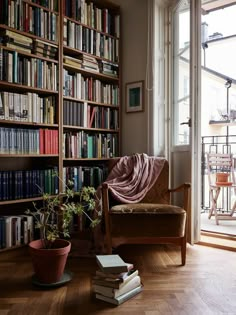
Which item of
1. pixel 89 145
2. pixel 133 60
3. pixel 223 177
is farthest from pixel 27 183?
pixel 223 177

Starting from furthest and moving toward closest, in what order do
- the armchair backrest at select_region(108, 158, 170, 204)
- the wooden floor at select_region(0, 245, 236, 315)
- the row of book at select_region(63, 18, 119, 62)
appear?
the row of book at select_region(63, 18, 119, 62), the armchair backrest at select_region(108, 158, 170, 204), the wooden floor at select_region(0, 245, 236, 315)

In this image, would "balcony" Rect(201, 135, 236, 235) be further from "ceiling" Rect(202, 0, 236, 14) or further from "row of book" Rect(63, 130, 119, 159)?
"ceiling" Rect(202, 0, 236, 14)

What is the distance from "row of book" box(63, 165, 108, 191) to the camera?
322 centimetres

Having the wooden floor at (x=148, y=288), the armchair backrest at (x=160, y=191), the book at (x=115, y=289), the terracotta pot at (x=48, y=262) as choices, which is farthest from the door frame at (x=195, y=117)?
the terracotta pot at (x=48, y=262)

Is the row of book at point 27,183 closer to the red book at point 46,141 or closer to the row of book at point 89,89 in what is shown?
the red book at point 46,141

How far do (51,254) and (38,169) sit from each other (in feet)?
4.00

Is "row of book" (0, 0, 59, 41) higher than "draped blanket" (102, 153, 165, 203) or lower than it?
higher

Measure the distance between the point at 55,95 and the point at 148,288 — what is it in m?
1.94

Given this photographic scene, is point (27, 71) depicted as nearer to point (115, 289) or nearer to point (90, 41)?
point (90, 41)

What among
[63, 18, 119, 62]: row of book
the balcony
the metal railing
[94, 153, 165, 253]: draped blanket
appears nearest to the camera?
[94, 153, 165, 253]: draped blanket

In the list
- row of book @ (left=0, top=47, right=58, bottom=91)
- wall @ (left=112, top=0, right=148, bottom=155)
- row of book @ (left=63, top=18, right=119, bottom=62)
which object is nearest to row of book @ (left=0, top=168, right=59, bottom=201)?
row of book @ (left=0, top=47, right=58, bottom=91)

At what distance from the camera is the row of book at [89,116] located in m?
3.21

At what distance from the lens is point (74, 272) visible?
2.31m

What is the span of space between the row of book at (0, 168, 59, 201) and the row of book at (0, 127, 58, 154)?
0.61ft
